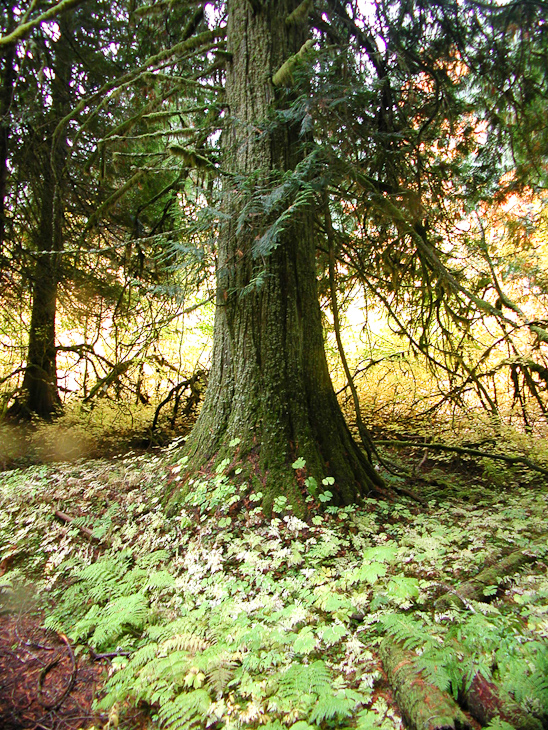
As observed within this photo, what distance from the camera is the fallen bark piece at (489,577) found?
7.39ft

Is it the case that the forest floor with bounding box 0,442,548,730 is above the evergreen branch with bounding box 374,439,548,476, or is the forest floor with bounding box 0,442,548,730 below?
below

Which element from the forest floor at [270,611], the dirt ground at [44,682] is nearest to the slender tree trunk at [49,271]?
the forest floor at [270,611]

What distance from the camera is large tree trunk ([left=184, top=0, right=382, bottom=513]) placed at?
3656 millimetres

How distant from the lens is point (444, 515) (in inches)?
138

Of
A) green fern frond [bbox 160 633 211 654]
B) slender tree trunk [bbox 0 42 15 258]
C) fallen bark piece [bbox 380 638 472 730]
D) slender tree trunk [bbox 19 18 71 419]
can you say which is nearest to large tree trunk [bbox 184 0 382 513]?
green fern frond [bbox 160 633 211 654]

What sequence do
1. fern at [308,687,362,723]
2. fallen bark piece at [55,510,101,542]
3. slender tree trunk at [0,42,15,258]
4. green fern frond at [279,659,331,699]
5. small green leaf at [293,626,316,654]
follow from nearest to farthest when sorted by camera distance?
fern at [308,687,362,723], green fern frond at [279,659,331,699], small green leaf at [293,626,316,654], fallen bark piece at [55,510,101,542], slender tree trunk at [0,42,15,258]

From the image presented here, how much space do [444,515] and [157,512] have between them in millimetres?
2405

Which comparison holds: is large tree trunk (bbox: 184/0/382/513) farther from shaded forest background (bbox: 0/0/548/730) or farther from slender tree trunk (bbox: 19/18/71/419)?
slender tree trunk (bbox: 19/18/71/419)

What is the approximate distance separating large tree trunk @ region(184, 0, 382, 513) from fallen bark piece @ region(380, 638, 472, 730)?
1659mm

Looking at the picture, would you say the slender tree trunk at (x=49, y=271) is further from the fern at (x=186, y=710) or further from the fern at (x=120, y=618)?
the fern at (x=186, y=710)

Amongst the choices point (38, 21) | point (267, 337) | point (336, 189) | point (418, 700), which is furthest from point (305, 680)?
point (38, 21)

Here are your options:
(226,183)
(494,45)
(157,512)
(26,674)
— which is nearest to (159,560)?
(157,512)

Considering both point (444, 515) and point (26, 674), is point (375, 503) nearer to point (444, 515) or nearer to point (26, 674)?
point (444, 515)

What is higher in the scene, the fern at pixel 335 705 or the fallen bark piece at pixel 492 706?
the fallen bark piece at pixel 492 706
